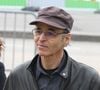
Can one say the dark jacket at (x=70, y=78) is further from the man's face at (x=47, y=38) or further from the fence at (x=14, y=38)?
the fence at (x=14, y=38)

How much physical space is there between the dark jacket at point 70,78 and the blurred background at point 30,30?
3642 mm

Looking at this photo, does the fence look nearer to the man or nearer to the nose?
the man

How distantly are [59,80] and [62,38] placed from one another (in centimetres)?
27

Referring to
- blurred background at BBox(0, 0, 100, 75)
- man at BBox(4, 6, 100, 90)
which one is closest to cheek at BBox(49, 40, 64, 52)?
man at BBox(4, 6, 100, 90)

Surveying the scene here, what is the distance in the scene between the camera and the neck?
2.89m

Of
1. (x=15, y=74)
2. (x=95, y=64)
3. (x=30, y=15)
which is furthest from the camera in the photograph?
(x=95, y=64)

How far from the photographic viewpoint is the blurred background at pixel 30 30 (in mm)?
8094

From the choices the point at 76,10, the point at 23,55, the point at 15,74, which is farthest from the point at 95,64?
the point at 76,10

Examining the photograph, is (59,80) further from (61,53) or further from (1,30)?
(1,30)

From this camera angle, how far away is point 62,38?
9.50ft

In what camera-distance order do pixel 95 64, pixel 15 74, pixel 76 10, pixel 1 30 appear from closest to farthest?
pixel 15 74 < pixel 1 30 < pixel 95 64 < pixel 76 10

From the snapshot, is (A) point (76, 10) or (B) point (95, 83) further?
(A) point (76, 10)

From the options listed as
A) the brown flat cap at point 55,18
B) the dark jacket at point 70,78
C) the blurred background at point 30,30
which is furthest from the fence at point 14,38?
the brown flat cap at point 55,18

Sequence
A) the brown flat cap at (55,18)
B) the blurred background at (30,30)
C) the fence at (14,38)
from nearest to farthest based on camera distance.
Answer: the brown flat cap at (55,18)
the fence at (14,38)
the blurred background at (30,30)
